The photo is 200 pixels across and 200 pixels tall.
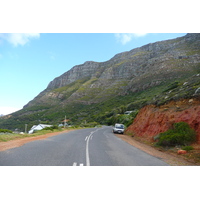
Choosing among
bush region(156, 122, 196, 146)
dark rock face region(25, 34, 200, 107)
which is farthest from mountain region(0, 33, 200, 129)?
bush region(156, 122, 196, 146)

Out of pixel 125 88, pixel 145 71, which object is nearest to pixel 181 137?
pixel 125 88

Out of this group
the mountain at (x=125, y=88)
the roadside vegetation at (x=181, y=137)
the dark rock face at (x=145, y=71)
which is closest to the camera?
the roadside vegetation at (x=181, y=137)

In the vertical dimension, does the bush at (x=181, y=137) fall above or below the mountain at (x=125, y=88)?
below

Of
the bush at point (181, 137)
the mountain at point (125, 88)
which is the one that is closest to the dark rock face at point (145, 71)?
the mountain at point (125, 88)

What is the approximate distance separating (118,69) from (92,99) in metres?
51.1

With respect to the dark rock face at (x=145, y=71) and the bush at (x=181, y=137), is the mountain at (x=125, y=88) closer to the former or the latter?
the dark rock face at (x=145, y=71)

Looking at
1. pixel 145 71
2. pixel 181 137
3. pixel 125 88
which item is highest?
pixel 145 71

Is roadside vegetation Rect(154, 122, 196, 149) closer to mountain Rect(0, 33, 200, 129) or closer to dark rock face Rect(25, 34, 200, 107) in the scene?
mountain Rect(0, 33, 200, 129)

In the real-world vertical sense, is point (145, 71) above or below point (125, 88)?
above

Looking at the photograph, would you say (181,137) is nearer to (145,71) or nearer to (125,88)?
(125,88)

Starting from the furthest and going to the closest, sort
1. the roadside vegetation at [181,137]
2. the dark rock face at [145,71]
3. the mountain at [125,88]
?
the dark rock face at [145,71] → the mountain at [125,88] → the roadside vegetation at [181,137]

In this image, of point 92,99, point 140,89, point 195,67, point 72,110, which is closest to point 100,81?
point 92,99

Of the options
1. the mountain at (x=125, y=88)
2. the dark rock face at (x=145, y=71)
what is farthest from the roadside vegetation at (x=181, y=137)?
the dark rock face at (x=145, y=71)

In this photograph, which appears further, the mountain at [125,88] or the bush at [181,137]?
the mountain at [125,88]
